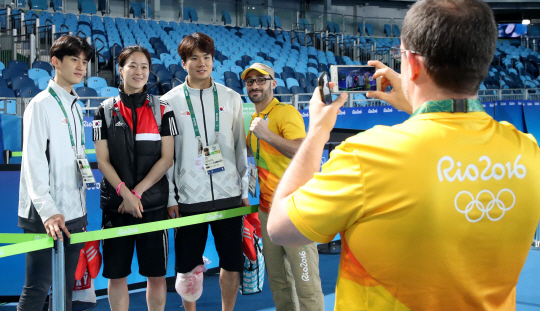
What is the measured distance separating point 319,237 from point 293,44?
649 inches

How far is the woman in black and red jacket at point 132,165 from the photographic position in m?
2.59

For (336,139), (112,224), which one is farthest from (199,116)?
(336,139)

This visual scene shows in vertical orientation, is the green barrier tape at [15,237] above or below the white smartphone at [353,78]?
below

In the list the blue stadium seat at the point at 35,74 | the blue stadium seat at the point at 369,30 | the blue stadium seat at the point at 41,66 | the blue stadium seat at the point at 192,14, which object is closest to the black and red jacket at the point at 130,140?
the blue stadium seat at the point at 35,74

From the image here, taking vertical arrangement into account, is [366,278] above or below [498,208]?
below

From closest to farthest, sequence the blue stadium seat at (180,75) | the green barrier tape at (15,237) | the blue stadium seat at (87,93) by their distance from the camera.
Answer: the green barrier tape at (15,237) → the blue stadium seat at (87,93) → the blue stadium seat at (180,75)

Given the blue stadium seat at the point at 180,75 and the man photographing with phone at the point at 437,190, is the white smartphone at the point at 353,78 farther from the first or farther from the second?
the blue stadium seat at the point at 180,75

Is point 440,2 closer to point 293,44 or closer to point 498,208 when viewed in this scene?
point 498,208

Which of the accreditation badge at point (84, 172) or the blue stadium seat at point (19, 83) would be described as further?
the blue stadium seat at point (19, 83)

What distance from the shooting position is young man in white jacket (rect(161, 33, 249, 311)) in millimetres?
2773

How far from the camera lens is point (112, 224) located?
2.63m

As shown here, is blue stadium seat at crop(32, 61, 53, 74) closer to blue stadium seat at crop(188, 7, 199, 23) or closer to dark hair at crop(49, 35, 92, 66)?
dark hair at crop(49, 35, 92, 66)

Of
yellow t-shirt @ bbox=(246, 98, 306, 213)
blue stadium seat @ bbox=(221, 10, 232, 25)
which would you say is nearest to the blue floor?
yellow t-shirt @ bbox=(246, 98, 306, 213)

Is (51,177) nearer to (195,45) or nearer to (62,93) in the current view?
(62,93)
